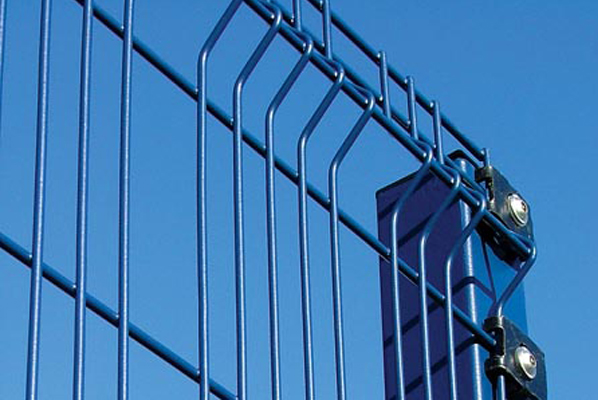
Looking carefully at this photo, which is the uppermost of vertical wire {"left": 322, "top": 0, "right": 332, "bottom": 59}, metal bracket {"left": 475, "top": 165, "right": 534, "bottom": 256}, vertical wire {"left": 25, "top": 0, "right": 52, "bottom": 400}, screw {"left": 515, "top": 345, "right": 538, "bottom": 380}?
vertical wire {"left": 322, "top": 0, "right": 332, "bottom": 59}

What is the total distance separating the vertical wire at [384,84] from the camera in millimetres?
2137

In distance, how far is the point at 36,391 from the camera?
1.45m

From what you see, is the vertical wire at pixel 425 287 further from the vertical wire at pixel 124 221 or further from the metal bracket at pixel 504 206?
the vertical wire at pixel 124 221

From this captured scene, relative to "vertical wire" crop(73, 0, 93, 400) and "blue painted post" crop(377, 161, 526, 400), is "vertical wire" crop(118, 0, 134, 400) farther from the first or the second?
"blue painted post" crop(377, 161, 526, 400)

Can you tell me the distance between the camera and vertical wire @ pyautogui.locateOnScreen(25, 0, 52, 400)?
4.77 feet

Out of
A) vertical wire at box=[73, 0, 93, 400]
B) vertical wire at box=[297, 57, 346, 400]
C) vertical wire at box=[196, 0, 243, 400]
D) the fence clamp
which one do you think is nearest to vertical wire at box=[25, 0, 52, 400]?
vertical wire at box=[73, 0, 93, 400]

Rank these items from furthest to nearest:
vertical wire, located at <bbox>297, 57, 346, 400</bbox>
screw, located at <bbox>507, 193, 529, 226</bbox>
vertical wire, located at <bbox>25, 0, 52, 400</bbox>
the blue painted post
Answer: screw, located at <bbox>507, 193, 529, 226</bbox>, the blue painted post, vertical wire, located at <bbox>297, 57, 346, 400</bbox>, vertical wire, located at <bbox>25, 0, 52, 400</bbox>

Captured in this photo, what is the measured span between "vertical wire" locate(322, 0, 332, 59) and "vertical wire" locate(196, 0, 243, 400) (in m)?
0.24

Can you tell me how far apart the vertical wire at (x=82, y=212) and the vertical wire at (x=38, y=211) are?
0.04 m

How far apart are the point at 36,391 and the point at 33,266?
114 millimetres

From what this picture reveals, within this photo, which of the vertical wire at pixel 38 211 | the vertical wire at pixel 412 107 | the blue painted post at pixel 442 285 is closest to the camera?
the vertical wire at pixel 38 211

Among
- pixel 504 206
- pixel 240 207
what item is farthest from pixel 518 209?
pixel 240 207

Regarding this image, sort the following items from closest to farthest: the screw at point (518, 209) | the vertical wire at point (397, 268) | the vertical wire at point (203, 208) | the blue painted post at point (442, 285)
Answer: the vertical wire at point (203, 208) < the vertical wire at point (397, 268) < the blue painted post at point (442, 285) < the screw at point (518, 209)

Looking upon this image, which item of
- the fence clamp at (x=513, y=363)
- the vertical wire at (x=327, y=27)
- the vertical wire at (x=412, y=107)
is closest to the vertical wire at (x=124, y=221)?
the vertical wire at (x=327, y=27)
